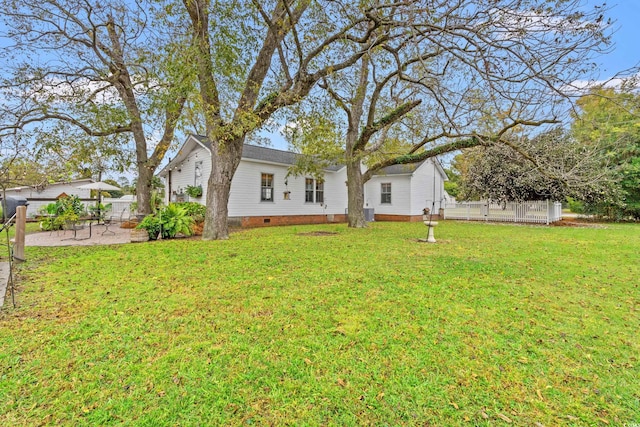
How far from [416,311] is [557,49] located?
5.63 meters

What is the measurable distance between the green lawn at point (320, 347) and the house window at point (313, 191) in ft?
36.5

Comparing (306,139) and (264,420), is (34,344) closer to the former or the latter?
(264,420)

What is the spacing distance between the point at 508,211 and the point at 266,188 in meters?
14.9

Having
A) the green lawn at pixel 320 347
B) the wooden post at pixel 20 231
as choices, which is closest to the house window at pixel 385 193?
the green lawn at pixel 320 347

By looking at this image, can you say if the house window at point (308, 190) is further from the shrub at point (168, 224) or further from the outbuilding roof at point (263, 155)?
the shrub at point (168, 224)

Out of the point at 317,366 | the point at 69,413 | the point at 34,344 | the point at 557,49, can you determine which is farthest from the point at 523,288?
the point at 34,344

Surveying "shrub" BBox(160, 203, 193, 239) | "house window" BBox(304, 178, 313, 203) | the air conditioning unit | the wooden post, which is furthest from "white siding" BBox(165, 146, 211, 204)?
the air conditioning unit

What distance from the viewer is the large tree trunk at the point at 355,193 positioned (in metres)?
13.0

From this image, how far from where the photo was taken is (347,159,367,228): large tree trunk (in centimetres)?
1298

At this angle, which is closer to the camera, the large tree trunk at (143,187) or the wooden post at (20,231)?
the wooden post at (20,231)

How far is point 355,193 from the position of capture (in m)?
13.1

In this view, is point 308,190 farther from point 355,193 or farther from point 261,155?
point 355,193

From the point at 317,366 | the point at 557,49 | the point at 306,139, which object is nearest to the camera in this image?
the point at 317,366

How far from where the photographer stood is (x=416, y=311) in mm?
3699
